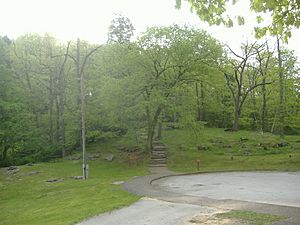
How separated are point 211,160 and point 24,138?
16.0 m

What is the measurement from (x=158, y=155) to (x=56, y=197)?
15.8 m

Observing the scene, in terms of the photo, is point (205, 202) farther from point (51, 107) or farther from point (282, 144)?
point (51, 107)

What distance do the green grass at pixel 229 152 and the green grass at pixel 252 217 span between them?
16492mm

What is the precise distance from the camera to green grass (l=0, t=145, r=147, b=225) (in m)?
12.8

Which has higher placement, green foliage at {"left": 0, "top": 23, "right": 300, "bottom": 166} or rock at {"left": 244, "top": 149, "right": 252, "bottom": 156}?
green foliage at {"left": 0, "top": 23, "right": 300, "bottom": 166}

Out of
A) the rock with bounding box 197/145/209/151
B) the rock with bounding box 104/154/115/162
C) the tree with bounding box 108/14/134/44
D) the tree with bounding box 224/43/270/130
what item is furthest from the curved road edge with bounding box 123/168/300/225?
the tree with bounding box 108/14/134/44

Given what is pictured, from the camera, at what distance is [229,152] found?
34.3 meters

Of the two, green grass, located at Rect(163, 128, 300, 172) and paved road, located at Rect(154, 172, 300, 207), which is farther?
green grass, located at Rect(163, 128, 300, 172)

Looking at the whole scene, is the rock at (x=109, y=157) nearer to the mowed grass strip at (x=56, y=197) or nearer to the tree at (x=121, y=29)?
the mowed grass strip at (x=56, y=197)

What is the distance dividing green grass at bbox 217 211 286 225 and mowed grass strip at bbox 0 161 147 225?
3968mm

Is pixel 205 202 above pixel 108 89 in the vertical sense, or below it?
below

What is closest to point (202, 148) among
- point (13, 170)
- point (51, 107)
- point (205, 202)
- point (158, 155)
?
point (158, 155)

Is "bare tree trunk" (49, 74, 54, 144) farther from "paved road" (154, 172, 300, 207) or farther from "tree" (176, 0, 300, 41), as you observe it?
"tree" (176, 0, 300, 41)

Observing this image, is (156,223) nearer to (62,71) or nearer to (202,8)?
(202,8)
